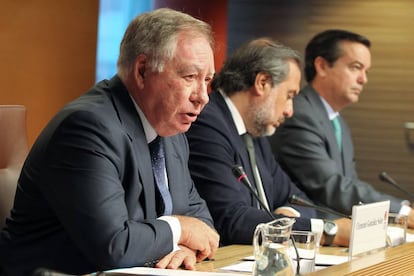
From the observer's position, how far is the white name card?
102 inches

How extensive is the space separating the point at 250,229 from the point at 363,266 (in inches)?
33.7

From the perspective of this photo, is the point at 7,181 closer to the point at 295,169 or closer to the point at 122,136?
the point at 122,136

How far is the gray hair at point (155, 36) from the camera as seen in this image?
263cm

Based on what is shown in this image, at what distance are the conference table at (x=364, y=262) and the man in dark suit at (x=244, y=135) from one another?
0.98 ft

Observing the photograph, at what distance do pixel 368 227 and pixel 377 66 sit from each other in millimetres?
4087

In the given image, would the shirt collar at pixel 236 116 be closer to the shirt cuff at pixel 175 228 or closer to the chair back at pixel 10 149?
the chair back at pixel 10 149

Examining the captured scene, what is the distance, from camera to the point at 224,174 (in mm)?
3369

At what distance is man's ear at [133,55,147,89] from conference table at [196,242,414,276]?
590 millimetres

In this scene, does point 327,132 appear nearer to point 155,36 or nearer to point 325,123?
point 325,123

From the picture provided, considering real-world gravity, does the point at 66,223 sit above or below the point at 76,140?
below

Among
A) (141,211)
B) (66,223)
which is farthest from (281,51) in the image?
(66,223)

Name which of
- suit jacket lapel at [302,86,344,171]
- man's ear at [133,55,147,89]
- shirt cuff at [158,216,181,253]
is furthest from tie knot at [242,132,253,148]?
shirt cuff at [158,216,181,253]

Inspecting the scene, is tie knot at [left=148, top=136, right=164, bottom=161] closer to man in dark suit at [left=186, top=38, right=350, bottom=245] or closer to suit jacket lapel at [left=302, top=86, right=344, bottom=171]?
man in dark suit at [left=186, top=38, right=350, bottom=245]

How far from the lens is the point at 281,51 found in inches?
149
